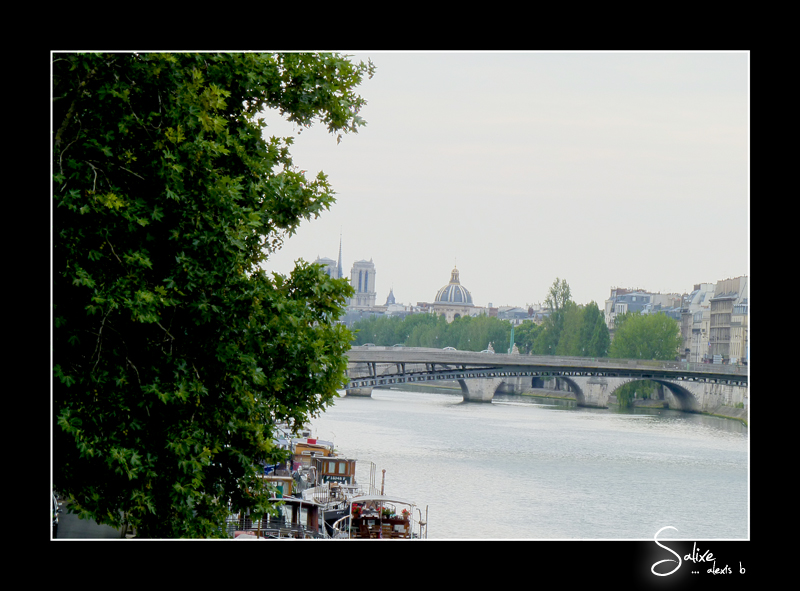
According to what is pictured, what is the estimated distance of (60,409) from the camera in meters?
5.19

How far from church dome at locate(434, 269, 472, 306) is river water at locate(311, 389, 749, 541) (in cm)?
9273

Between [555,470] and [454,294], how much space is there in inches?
4220

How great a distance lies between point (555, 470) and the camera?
2083 centimetres

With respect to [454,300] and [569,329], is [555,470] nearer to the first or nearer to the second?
[569,329]

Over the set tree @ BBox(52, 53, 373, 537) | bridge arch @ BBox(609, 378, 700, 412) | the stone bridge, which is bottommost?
bridge arch @ BBox(609, 378, 700, 412)

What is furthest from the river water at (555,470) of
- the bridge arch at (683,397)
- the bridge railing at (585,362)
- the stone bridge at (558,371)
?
the bridge arch at (683,397)

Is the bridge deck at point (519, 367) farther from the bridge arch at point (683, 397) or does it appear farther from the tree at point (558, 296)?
the tree at point (558, 296)

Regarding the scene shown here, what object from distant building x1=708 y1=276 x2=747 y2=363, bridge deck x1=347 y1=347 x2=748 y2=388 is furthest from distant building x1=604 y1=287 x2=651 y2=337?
bridge deck x1=347 y1=347 x2=748 y2=388

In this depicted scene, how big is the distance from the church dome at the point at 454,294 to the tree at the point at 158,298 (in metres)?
121

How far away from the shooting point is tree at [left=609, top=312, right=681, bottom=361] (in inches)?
1790

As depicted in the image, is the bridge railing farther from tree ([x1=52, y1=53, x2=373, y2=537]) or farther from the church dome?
the church dome
